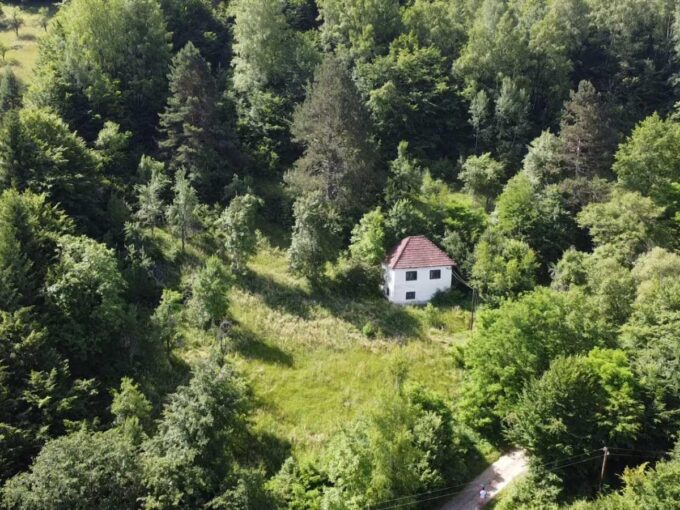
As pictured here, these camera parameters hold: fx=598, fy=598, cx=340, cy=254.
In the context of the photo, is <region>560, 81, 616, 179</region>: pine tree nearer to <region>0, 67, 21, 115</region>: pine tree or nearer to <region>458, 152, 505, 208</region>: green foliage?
<region>458, 152, 505, 208</region>: green foliage

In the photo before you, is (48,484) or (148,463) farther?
(148,463)

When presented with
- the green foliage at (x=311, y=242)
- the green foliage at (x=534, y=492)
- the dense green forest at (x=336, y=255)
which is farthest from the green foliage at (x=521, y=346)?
the green foliage at (x=311, y=242)

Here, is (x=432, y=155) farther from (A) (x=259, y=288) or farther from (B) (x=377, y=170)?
(A) (x=259, y=288)

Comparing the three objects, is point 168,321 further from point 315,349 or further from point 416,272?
point 416,272

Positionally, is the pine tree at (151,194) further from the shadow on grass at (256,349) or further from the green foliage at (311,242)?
the shadow on grass at (256,349)

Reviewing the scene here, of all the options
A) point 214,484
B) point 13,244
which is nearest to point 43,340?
point 13,244
